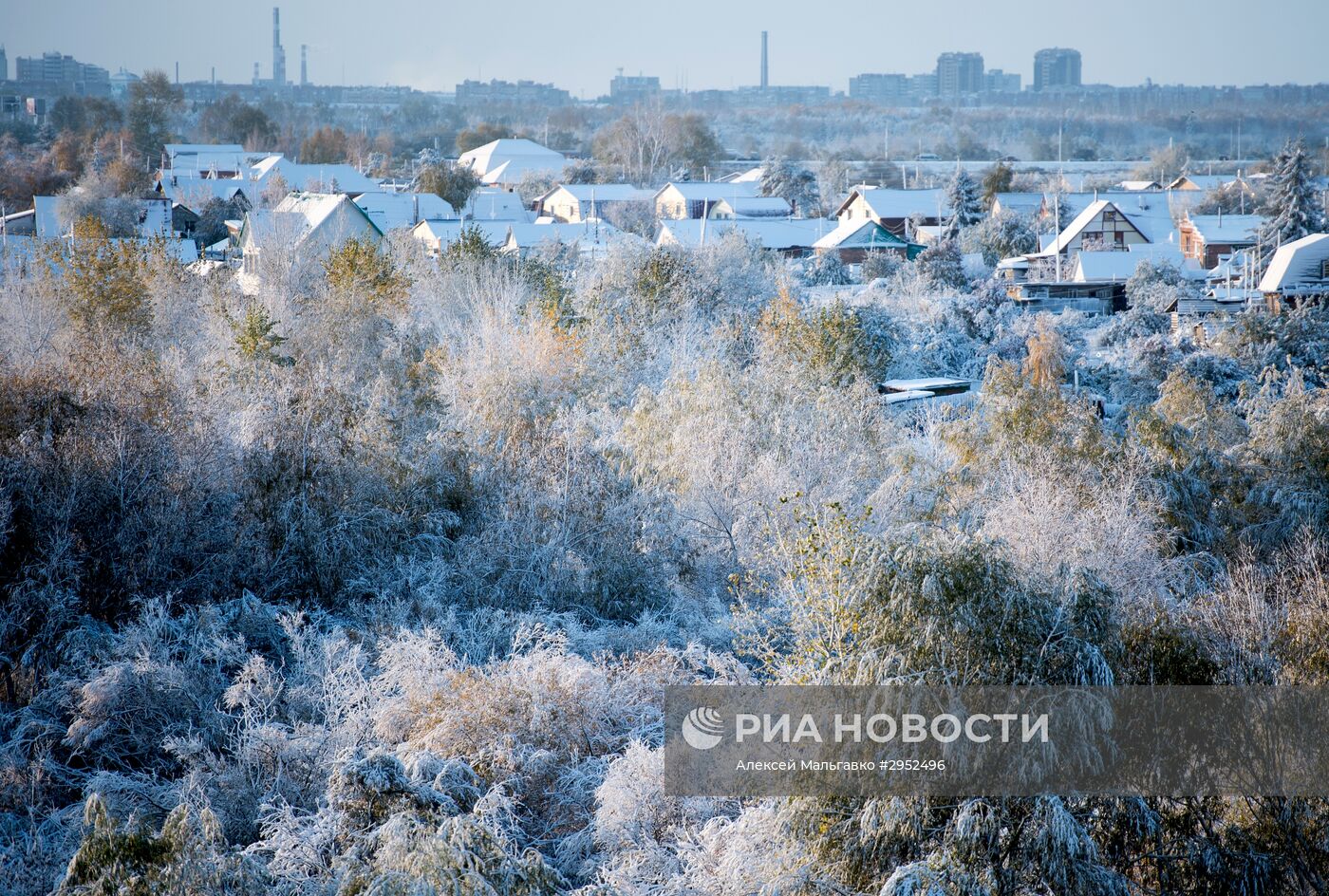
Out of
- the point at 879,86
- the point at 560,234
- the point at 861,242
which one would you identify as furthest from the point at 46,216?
the point at 879,86

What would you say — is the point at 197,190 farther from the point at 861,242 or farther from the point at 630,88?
the point at 630,88

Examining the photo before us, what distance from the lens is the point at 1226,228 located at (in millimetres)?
42812

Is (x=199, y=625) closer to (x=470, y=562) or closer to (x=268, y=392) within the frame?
(x=470, y=562)

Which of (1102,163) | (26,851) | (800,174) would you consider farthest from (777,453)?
(1102,163)

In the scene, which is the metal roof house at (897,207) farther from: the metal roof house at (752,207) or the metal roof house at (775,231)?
the metal roof house at (775,231)

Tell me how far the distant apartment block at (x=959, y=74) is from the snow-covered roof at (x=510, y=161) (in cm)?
12914

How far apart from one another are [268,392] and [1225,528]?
37.2ft

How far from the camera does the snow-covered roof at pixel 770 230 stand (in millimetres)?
40062

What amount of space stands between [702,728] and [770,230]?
3628cm

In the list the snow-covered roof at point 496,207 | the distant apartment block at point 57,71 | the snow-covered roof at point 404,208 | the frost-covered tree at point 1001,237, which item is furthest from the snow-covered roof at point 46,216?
the distant apartment block at point 57,71

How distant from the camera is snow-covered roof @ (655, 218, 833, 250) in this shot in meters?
40.1

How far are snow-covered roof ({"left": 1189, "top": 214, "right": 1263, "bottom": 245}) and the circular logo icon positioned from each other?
38406 mm

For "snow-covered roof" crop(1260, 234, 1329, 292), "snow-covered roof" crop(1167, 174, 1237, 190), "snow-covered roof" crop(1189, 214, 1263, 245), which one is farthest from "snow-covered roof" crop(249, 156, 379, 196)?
"snow-covered roof" crop(1167, 174, 1237, 190)

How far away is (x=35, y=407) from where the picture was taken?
12867 mm
